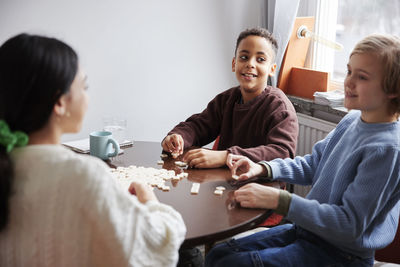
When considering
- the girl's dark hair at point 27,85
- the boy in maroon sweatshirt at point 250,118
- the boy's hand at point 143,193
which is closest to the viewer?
the girl's dark hair at point 27,85

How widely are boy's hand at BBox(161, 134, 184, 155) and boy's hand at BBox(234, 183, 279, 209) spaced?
0.55 meters

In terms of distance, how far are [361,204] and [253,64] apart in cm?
97

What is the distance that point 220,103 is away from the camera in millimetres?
2355

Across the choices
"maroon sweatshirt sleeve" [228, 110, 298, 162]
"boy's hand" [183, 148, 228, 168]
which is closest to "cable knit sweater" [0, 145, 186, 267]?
"boy's hand" [183, 148, 228, 168]

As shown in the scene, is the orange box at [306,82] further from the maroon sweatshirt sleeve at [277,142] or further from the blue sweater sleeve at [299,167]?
the blue sweater sleeve at [299,167]

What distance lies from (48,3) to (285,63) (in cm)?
156

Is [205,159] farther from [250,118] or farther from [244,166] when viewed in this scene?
[250,118]

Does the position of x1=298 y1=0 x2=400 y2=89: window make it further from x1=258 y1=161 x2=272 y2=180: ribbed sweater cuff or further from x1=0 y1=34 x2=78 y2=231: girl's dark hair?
x1=0 y1=34 x2=78 y2=231: girl's dark hair

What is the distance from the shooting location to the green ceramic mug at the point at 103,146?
190cm

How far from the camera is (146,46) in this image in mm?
3033

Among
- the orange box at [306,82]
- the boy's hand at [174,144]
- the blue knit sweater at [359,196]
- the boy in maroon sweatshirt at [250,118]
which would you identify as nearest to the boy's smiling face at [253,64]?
the boy in maroon sweatshirt at [250,118]

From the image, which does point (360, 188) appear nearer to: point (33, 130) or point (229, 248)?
point (229, 248)

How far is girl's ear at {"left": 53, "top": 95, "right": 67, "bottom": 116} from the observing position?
1.04m

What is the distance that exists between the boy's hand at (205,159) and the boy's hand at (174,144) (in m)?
0.15
